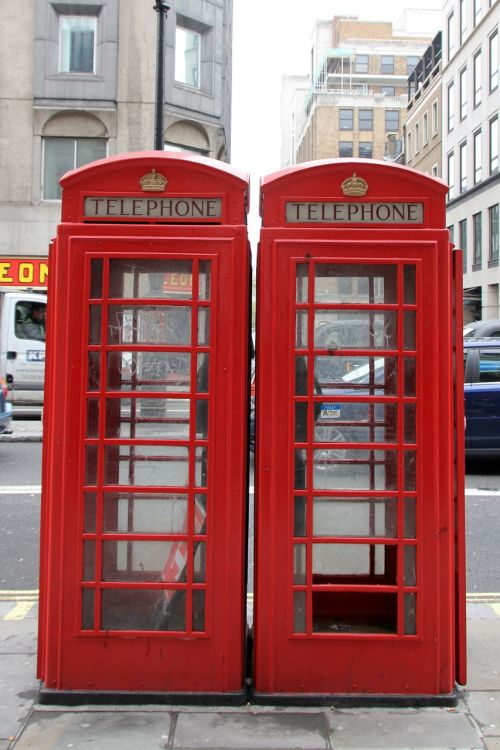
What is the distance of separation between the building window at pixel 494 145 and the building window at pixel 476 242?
2.73 metres

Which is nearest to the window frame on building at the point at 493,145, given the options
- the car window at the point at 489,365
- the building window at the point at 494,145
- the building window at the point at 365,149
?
the building window at the point at 494,145

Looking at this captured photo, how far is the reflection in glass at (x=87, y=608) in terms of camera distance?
10.8ft

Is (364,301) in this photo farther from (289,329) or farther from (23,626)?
(23,626)

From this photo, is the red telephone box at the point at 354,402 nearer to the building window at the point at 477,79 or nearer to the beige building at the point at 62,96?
the beige building at the point at 62,96

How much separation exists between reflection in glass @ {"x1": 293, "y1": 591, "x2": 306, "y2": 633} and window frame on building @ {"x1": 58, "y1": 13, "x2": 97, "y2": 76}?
21.9 m

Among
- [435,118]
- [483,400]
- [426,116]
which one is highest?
[426,116]

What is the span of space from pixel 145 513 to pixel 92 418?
512 mm

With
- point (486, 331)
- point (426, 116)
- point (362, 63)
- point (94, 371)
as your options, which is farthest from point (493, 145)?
point (362, 63)

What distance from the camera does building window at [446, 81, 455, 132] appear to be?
41.5 metres

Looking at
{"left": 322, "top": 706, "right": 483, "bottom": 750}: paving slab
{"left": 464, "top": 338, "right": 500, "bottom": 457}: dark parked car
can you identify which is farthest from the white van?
{"left": 322, "top": 706, "right": 483, "bottom": 750}: paving slab

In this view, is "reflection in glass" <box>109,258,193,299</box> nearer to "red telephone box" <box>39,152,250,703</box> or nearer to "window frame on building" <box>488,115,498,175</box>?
"red telephone box" <box>39,152,250,703</box>

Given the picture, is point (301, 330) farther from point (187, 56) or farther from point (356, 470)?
point (187, 56)

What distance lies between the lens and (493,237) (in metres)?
35.8

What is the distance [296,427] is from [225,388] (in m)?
0.37
